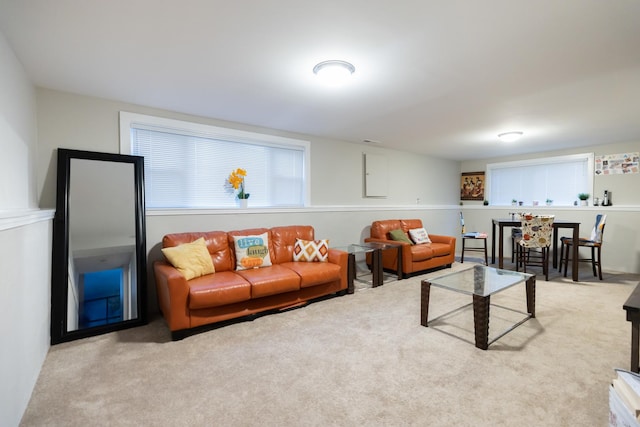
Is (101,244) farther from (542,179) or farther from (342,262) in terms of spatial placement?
Result: (542,179)

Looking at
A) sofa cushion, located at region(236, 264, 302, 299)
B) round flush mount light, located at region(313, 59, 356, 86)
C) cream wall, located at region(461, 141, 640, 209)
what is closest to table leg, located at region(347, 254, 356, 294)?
sofa cushion, located at region(236, 264, 302, 299)

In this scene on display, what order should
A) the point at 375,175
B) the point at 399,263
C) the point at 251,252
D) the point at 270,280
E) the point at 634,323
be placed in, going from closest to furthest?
the point at 634,323 → the point at 270,280 → the point at 251,252 → the point at 399,263 → the point at 375,175

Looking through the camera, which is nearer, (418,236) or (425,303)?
(425,303)

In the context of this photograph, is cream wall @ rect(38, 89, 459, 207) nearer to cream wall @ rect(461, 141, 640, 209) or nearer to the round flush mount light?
the round flush mount light

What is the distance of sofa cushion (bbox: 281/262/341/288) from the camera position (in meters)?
3.26

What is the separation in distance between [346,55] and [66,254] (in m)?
2.93

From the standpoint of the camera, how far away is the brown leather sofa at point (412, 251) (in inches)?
182

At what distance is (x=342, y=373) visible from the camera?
2061mm

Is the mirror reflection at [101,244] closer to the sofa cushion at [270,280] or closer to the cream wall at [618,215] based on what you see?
the sofa cushion at [270,280]

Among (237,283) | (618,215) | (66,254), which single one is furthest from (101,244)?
(618,215)

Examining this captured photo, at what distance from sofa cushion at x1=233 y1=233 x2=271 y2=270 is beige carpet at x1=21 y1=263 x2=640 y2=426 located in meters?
0.66

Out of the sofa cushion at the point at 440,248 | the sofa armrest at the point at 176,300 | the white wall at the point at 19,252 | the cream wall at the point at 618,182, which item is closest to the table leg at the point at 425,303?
the sofa armrest at the point at 176,300

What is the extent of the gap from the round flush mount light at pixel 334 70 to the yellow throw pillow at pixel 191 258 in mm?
2078

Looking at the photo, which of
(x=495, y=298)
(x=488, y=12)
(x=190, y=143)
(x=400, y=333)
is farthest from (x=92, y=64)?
Answer: (x=495, y=298)
